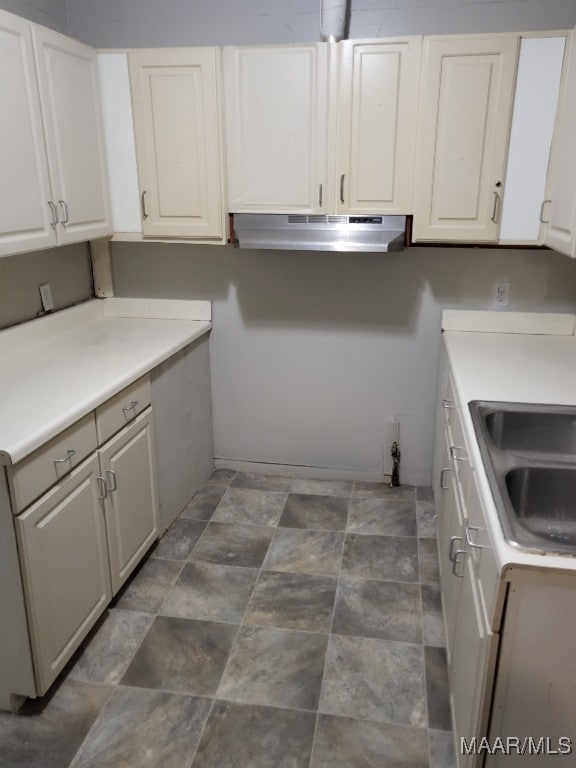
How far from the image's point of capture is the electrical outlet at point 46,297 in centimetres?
274

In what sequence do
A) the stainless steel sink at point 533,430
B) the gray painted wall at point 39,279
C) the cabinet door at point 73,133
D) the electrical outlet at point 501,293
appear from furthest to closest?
the electrical outlet at point 501,293
the gray painted wall at point 39,279
the cabinet door at point 73,133
the stainless steel sink at point 533,430

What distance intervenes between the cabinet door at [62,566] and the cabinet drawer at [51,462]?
0.04 meters

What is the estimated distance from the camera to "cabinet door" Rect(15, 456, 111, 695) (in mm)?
1755

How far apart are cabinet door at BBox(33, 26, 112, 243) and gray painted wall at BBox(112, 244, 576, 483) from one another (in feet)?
1.77

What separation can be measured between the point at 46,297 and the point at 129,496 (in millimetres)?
1058

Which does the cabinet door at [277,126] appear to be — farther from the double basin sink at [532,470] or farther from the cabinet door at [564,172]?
the double basin sink at [532,470]

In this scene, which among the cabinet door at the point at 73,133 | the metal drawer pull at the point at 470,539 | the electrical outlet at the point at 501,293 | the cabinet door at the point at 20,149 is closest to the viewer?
the metal drawer pull at the point at 470,539

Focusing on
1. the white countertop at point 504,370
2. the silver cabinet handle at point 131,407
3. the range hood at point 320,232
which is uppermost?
the range hood at point 320,232

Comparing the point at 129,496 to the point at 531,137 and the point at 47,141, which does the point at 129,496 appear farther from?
the point at 531,137

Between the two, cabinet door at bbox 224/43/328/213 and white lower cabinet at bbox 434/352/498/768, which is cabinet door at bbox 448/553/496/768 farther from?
cabinet door at bbox 224/43/328/213

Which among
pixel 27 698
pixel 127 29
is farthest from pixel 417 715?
pixel 127 29

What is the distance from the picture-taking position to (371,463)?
3.30 metres

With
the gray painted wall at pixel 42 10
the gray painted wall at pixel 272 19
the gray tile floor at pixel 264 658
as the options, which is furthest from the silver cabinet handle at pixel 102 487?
the gray painted wall at pixel 272 19

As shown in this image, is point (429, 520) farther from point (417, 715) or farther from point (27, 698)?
point (27, 698)
